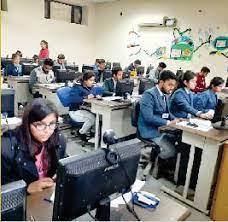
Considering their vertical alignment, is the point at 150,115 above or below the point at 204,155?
above

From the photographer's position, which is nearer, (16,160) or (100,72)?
(16,160)

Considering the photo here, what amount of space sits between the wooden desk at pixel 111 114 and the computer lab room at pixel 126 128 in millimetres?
16

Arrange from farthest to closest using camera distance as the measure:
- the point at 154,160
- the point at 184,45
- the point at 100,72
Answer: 1. the point at 184,45
2. the point at 100,72
3. the point at 154,160

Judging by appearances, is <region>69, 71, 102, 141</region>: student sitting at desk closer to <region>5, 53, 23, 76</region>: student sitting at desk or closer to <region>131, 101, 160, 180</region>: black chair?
<region>131, 101, 160, 180</region>: black chair

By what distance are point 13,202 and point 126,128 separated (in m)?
3.38

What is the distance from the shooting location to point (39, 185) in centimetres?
150

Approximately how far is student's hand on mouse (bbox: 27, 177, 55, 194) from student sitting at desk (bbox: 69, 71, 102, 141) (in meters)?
2.53

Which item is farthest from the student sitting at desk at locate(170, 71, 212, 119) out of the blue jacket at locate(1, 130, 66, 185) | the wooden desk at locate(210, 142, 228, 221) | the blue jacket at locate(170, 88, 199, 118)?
the blue jacket at locate(1, 130, 66, 185)

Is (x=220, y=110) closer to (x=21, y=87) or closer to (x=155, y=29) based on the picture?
(x=21, y=87)

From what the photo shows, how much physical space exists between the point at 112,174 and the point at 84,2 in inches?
411

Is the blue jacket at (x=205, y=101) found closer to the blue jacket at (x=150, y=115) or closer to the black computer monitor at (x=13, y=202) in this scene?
the blue jacket at (x=150, y=115)

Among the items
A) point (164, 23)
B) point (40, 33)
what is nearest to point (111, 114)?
point (164, 23)

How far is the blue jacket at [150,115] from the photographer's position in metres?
3.11

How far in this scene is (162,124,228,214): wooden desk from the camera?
2486 millimetres
